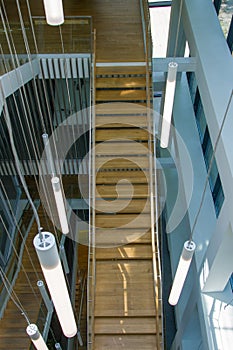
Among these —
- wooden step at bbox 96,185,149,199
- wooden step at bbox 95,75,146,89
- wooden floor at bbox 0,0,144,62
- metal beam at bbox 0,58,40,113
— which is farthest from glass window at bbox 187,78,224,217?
metal beam at bbox 0,58,40,113

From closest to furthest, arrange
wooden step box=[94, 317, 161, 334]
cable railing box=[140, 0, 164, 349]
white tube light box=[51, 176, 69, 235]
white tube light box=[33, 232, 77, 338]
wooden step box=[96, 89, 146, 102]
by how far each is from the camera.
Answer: white tube light box=[33, 232, 77, 338], white tube light box=[51, 176, 69, 235], cable railing box=[140, 0, 164, 349], wooden step box=[94, 317, 161, 334], wooden step box=[96, 89, 146, 102]

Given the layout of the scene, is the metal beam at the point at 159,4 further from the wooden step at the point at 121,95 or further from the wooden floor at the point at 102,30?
the wooden step at the point at 121,95

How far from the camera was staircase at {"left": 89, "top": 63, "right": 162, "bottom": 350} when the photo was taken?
6.59 m

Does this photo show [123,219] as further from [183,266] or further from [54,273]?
[54,273]

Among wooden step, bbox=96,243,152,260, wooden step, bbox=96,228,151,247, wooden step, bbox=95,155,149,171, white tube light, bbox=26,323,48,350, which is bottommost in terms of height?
white tube light, bbox=26,323,48,350

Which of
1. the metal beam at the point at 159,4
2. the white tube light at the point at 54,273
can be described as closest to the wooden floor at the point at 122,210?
the white tube light at the point at 54,273

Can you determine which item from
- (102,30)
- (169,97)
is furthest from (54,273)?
(102,30)

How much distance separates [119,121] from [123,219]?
6.50 feet

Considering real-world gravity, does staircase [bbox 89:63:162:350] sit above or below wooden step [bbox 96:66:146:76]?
below

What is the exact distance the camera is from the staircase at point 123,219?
21.6 ft

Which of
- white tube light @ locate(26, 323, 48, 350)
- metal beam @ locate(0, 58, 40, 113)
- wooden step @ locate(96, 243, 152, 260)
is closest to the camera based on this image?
white tube light @ locate(26, 323, 48, 350)

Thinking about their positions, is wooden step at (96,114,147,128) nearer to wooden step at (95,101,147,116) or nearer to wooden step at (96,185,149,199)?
wooden step at (95,101,147,116)

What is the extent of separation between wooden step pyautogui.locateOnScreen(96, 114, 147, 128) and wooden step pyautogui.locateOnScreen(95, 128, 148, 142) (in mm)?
101

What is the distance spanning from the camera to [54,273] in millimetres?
2832
